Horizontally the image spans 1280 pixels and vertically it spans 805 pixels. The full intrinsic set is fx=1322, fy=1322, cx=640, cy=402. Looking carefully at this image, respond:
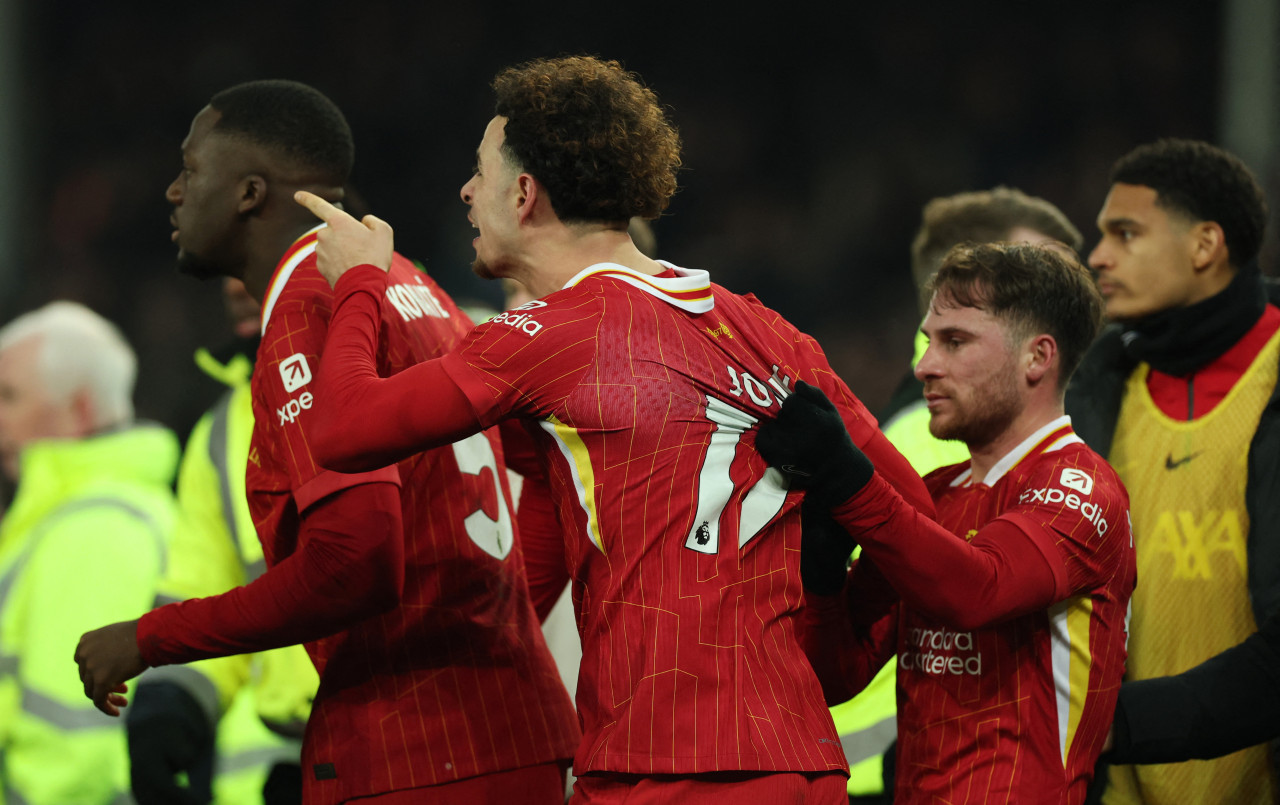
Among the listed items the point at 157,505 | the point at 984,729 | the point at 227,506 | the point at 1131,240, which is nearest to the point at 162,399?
the point at 157,505

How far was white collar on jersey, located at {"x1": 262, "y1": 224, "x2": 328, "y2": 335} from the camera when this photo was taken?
2.47 m

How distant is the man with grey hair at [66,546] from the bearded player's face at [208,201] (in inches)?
84.1

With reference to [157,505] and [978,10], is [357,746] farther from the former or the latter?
[978,10]

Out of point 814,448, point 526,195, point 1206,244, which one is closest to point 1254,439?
point 1206,244

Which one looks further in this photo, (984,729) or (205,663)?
(205,663)

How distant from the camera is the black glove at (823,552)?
94.8 inches

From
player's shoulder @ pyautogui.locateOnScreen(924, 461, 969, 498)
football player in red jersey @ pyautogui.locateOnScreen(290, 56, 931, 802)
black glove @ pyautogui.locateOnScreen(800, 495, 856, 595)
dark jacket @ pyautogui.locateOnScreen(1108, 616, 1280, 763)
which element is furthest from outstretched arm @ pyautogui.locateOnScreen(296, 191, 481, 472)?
dark jacket @ pyautogui.locateOnScreen(1108, 616, 1280, 763)

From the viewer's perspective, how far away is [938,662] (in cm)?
244

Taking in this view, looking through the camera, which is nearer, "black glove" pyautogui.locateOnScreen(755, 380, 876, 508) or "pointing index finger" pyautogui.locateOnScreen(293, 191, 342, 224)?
"black glove" pyautogui.locateOnScreen(755, 380, 876, 508)

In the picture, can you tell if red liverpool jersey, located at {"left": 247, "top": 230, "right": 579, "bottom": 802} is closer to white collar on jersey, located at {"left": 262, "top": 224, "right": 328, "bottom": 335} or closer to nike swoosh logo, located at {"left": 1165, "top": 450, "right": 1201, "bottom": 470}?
white collar on jersey, located at {"left": 262, "top": 224, "right": 328, "bottom": 335}

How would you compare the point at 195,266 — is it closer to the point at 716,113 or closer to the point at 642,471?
the point at 642,471

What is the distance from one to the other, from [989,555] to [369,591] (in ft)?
3.45

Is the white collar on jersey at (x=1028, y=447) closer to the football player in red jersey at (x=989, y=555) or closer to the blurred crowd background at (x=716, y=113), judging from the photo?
the football player in red jersey at (x=989, y=555)

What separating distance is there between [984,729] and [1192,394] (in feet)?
4.86
